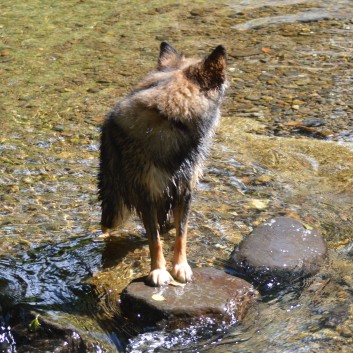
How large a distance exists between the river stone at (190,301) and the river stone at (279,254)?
9.1 inches

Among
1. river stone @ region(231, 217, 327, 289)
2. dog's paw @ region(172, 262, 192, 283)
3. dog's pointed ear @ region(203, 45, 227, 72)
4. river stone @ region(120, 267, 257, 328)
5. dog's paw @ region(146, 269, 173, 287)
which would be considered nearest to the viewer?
river stone @ region(120, 267, 257, 328)

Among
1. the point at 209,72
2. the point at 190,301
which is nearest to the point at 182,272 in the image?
the point at 190,301

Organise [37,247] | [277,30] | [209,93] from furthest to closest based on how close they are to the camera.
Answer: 1. [277,30]
2. [37,247]
3. [209,93]

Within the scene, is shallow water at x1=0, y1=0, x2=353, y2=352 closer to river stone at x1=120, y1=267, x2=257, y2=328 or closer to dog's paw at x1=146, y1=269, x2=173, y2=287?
river stone at x1=120, y1=267, x2=257, y2=328

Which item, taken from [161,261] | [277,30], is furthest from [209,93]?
[277,30]

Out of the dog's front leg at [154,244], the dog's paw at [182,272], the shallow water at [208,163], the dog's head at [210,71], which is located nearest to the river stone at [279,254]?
the shallow water at [208,163]

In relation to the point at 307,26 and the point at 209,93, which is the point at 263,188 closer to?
the point at 209,93

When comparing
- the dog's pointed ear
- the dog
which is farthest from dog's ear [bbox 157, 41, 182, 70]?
the dog's pointed ear

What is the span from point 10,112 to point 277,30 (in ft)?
13.9

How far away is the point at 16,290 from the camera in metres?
4.91

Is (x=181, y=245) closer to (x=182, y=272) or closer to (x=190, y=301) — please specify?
(x=182, y=272)

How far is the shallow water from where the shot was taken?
4.71 meters

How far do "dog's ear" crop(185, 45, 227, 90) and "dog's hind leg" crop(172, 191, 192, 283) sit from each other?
761mm

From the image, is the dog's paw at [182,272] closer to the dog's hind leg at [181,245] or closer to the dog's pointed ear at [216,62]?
the dog's hind leg at [181,245]
